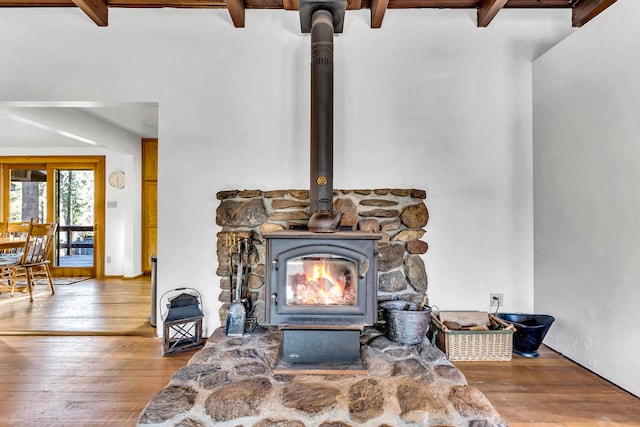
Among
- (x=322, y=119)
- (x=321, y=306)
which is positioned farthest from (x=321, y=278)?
(x=322, y=119)

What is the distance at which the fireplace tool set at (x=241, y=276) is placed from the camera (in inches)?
91.8

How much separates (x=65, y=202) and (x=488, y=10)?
6.22 metres

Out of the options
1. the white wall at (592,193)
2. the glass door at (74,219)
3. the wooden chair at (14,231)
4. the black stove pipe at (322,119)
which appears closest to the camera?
the white wall at (592,193)

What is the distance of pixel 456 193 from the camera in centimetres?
263

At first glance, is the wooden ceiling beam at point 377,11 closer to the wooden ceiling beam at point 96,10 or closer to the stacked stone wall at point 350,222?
the stacked stone wall at point 350,222

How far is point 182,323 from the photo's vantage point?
237cm

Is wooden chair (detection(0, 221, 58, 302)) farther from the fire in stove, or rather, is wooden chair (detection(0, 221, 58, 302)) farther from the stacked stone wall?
the fire in stove

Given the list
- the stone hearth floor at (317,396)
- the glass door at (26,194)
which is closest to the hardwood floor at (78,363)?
the stone hearth floor at (317,396)

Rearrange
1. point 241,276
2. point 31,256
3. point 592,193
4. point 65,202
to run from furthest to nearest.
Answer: point 65,202 < point 31,256 < point 241,276 < point 592,193

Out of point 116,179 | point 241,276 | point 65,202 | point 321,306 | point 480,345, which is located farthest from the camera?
point 65,202

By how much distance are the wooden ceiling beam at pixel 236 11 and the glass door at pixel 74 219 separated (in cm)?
417

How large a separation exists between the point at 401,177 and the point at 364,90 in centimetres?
74

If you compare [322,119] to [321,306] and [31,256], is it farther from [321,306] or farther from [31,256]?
[31,256]

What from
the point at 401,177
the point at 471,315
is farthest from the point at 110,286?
the point at 471,315
